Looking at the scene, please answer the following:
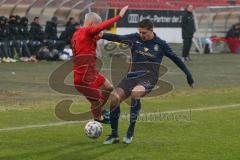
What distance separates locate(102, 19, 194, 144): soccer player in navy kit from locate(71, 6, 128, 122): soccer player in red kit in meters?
0.35

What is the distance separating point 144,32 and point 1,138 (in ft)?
9.58

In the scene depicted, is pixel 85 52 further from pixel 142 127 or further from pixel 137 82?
pixel 142 127

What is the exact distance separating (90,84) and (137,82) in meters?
0.79

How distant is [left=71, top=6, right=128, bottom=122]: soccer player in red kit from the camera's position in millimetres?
11344

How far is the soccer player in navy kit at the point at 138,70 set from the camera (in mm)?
11141

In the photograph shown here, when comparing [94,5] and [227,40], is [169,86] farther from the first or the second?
[227,40]

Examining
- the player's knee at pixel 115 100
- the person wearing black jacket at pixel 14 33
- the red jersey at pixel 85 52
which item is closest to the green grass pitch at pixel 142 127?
the player's knee at pixel 115 100

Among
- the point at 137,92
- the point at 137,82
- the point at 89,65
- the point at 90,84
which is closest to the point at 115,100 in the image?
the point at 137,92

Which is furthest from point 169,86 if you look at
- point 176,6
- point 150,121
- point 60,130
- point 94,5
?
point 176,6

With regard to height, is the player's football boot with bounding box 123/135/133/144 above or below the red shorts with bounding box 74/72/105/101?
below

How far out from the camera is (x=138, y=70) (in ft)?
37.9

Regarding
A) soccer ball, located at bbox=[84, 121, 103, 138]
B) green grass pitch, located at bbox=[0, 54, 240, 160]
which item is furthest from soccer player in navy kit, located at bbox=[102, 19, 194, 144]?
green grass pitch, located at bbox=[0, 54, 240, 160]

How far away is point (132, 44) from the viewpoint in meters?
11.4

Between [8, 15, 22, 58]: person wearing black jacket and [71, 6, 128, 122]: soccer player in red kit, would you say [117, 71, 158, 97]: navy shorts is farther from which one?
[8, 15, 22, 58]: person wearing black jacket
